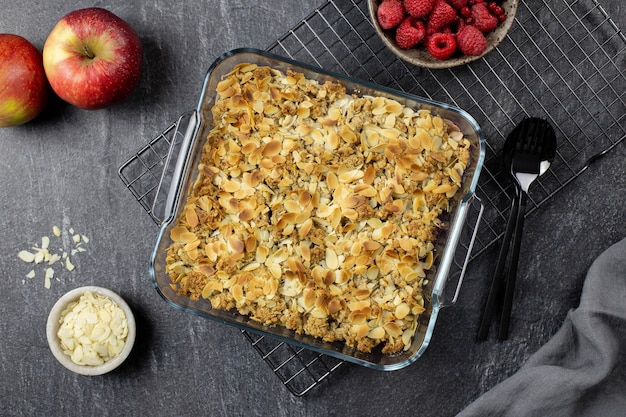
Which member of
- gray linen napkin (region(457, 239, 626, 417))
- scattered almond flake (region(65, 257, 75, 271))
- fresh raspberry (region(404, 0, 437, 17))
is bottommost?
scattered almond flake (region(65, 257, 75, 271))

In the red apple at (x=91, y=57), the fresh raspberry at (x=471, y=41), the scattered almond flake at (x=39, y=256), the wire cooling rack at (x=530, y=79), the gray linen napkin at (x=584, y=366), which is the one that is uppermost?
the fresh raspberry at (x=471, y=41)

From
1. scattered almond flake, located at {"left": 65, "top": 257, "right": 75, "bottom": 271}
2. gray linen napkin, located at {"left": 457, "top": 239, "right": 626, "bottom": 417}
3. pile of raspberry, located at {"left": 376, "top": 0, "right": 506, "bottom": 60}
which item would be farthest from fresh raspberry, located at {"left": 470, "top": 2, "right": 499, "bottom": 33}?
scattered almond flake, located at {"left": 65, "top": 257, "right": 75, "bottom": 271}

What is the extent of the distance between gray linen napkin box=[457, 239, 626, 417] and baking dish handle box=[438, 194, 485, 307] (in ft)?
0.87

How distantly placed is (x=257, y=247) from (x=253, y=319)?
16cm

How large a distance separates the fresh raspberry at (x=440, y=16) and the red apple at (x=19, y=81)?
96 centimetres

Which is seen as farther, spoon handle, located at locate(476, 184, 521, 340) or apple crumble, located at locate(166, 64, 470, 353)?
spoon handle, located at locate(476, 184, 521, 340)

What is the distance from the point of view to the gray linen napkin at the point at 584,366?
1535mm

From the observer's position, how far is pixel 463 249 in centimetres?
154

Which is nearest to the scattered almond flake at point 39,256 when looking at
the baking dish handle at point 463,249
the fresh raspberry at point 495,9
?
the baking dish handle at point 463,249

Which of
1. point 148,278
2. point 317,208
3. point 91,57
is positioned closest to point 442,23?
point 317,208

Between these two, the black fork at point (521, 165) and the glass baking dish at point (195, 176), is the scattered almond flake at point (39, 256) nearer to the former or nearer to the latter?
the glass baking dish at point (195, 176)

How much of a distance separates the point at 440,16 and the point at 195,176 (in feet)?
2.19

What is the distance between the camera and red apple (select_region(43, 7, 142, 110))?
5.07ft

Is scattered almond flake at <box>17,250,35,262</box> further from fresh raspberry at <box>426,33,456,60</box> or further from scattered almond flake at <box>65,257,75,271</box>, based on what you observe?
fresh raspberry at <box>426,33,456,60</box>
